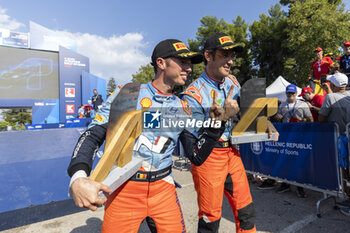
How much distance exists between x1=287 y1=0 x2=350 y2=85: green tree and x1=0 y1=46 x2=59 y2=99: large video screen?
75.1ft

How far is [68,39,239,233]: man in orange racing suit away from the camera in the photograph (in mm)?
1461

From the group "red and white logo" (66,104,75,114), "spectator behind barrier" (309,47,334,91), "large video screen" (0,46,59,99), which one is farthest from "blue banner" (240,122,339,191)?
"large video screen" (0,46,59,99)

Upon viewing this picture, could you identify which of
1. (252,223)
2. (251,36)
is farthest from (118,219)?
(251,36)

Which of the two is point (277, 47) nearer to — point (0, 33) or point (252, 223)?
point (252, 223)

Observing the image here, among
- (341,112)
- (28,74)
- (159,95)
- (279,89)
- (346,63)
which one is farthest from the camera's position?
(28,74)

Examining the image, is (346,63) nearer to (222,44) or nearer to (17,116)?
(222,44)

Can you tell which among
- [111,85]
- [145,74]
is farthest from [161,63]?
[111,85]

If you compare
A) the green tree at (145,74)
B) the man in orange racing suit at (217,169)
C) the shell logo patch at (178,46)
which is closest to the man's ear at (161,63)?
the shell logo patch at (178,46)

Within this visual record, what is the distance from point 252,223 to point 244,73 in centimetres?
2384

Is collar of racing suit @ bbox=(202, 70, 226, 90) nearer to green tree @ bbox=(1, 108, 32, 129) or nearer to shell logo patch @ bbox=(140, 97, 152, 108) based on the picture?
shell logo patch @ bbox=(140, 97, 152, 108)

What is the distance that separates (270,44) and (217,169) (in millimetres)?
24169

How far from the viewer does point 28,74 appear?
21906 mm

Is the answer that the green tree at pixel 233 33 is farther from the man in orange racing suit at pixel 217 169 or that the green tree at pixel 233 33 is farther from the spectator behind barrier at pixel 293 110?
the man in orange racing suit at pixel 217 169

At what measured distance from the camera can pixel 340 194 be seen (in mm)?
Answer: 3516
